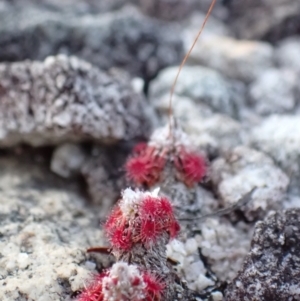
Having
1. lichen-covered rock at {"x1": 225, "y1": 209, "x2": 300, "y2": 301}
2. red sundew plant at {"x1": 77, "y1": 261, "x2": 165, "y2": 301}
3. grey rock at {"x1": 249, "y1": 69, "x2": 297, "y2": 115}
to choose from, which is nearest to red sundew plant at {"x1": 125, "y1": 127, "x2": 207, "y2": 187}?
lichen-covered rock at {"x1": 225, "y1": 209, "x2": 300, "y2": 301}

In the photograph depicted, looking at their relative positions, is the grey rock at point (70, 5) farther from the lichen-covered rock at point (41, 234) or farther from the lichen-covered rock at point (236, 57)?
Result: the lichen-covered rock at point (41, 234)

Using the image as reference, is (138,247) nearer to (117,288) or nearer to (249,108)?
(117,288)

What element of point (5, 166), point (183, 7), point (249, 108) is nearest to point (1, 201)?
point (5, 166)

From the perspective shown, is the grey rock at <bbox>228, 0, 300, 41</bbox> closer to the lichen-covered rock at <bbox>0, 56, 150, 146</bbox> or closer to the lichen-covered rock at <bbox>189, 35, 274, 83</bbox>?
the lichen-covered rock at <bbox>189, 35, 274, 83</bbox>

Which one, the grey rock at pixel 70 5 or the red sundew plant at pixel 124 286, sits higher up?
the red sundew plant at pixel 124 286

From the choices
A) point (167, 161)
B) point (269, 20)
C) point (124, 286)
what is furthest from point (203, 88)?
point (124, 286)

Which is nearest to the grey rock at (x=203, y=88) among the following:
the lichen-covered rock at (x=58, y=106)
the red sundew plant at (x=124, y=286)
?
the lichen-covered rock at (x=58, y=106)
